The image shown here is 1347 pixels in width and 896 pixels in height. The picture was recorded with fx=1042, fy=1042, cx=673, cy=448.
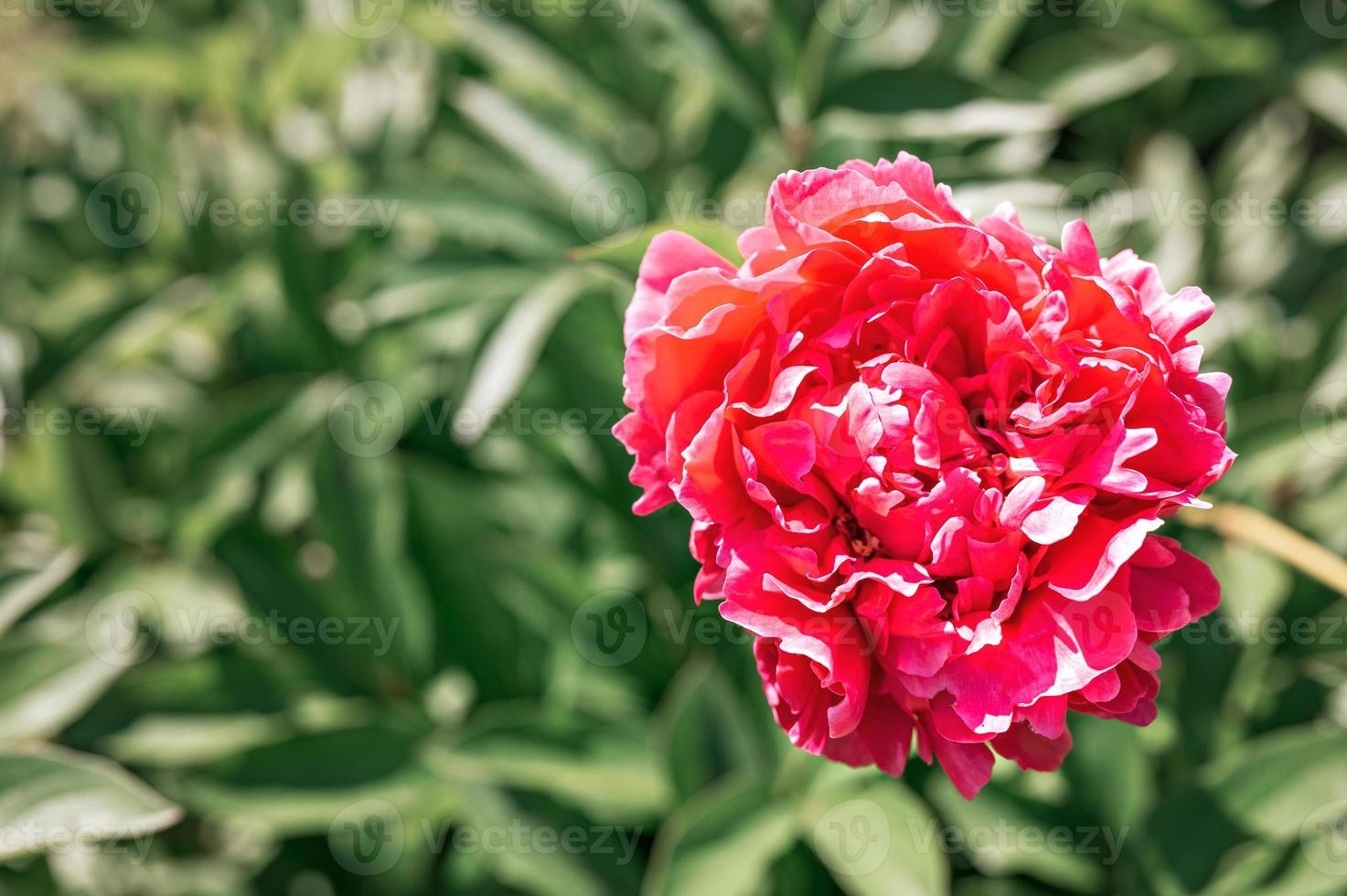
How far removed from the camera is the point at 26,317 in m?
1.38

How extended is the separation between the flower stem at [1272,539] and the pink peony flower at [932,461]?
23 centimetres

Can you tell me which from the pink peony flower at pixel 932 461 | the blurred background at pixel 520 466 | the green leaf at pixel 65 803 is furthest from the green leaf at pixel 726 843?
the green leaf at pixel 65 803

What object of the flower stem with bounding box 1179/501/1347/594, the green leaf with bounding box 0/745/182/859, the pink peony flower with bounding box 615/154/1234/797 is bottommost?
the green leaf with bounding box 0/745/182/859

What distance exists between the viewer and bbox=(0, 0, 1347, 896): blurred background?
950 mm

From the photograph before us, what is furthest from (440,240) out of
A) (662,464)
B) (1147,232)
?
(1147,232)

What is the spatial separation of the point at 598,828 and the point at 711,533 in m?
0.54

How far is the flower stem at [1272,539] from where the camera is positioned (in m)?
0.79

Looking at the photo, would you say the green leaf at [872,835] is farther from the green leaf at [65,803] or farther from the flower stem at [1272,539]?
the green leaf at [65,803]

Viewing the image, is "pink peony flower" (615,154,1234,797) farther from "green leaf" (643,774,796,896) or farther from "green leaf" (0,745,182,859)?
"green leaf" (0,745,182,859)

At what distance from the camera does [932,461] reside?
59 cm

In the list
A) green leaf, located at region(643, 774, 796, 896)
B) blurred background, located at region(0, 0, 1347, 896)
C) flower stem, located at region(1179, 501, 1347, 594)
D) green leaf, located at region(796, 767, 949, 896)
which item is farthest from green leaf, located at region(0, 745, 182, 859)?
flower stem, located at region(1179, 501, 1347, 594)

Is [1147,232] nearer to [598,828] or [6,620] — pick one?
[598,828]

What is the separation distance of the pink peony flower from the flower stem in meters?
0.23

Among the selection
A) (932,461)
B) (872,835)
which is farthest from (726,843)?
(932,461)
